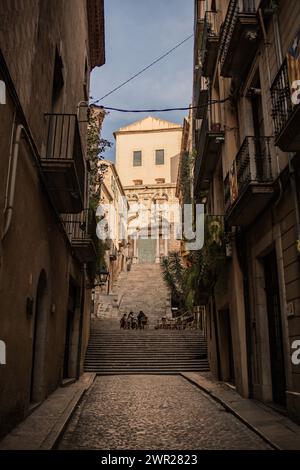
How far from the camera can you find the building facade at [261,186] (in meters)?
7.70

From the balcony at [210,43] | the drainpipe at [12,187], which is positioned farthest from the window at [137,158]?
the drainpipe at [12,187]

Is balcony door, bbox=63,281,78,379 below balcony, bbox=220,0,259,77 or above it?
below

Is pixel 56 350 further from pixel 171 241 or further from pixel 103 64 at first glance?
pixel 171 241

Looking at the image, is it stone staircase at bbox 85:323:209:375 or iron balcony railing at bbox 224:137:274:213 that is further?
stone staircase at bbox 85:323:209:375

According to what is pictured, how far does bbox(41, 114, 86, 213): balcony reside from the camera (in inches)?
335

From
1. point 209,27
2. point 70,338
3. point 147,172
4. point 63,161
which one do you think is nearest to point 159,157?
point 147,172

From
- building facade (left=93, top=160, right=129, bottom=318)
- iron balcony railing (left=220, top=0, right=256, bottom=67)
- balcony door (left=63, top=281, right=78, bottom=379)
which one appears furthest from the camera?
building facade (left=93, top=160, right=129, bottom=318)

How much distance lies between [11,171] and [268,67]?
556cm

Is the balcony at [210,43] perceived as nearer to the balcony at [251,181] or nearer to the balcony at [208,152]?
the balcony at [208,152]

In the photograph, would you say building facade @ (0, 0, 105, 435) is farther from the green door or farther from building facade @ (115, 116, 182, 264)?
building facade @ (115, 116, 182, 264)

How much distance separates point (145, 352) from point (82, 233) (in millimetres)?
8119

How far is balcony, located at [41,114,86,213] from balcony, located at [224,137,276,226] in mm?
3269

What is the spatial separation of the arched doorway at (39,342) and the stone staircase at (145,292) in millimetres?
19319

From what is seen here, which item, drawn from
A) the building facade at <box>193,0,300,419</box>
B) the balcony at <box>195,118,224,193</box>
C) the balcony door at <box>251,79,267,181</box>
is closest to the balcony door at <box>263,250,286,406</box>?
the building facade at <box>193,0,300,419</box>
